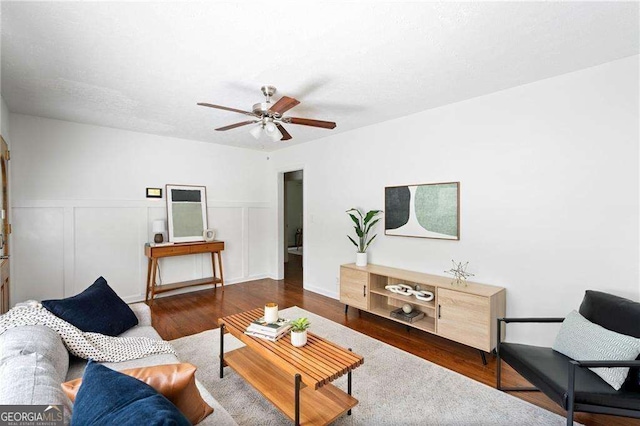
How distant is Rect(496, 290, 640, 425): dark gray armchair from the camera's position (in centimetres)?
165

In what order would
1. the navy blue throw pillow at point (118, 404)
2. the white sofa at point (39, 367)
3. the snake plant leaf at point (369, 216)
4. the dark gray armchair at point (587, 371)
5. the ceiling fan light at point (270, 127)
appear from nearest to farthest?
the navy blue throw pillow at point (118, 404), the white sofa at point (39, 367), the dark gray armchair at point (587, 371), the ceiling fan light at point (270, 127), the snake plant leaf at point (369, 216)

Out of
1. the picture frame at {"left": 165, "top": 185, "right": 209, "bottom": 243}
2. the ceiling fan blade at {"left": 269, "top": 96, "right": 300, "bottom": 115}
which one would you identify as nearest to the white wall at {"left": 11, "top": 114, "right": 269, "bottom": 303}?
the picture frame at {"left": 165, "top": 185, "right": 209, "bottom": 243}

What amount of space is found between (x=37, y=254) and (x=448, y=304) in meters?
4.99

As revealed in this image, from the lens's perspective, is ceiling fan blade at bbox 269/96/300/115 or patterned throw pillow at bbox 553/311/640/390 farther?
ceiling fan blade at bbox 269/96/300/115

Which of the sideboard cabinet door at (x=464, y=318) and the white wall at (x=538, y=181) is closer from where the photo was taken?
the white wall at (x=538, y=181)

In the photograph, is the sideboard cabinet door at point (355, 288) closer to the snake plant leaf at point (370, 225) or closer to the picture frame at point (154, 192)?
the snake plant leaf at point (370, 225)

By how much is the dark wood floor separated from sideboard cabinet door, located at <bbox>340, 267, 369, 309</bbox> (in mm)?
223

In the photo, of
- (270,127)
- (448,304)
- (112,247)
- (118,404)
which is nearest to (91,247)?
(112,247)

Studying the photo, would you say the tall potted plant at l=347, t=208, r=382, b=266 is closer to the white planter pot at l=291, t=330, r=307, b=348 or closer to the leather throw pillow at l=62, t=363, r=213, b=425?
the white planter pot at l=291, t=330, r=307, b=348

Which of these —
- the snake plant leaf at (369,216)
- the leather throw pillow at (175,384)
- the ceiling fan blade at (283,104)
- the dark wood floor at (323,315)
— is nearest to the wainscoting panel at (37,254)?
the dark wood floor at (323,315)

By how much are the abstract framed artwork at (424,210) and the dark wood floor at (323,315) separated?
115 cm

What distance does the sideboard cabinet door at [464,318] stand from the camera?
2.71 m

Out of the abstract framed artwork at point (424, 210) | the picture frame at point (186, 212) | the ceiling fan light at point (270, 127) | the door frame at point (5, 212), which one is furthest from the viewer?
the picture frame at point (186, 212)

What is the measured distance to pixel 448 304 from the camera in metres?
2.96
